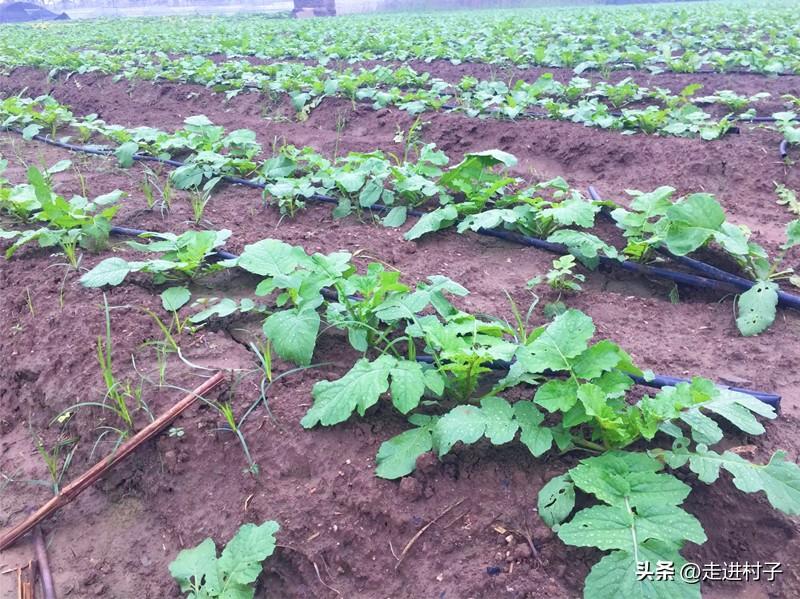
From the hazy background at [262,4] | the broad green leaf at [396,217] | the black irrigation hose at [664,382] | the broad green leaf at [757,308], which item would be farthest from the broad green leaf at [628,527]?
the hazy background at [262,4]

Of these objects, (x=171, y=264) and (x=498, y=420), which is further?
(x=171, y=264)

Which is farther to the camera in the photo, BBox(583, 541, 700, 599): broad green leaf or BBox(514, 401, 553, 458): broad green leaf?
BBox(514, 401, 553, 458): broad green leaf

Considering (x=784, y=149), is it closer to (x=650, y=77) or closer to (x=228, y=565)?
(x=650, y=77)

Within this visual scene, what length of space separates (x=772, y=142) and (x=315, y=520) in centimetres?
449

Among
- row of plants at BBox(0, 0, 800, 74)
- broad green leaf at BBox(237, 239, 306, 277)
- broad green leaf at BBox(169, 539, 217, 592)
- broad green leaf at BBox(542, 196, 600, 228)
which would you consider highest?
row of plants at BBox(0, 0, 800, 74)

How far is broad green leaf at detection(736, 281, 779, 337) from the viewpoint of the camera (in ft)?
7.45

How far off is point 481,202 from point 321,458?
6.07 ft

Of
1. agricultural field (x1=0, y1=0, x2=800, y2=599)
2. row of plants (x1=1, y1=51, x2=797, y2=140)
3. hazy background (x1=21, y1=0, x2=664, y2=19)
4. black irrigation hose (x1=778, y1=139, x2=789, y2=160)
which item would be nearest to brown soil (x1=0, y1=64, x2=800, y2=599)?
agricultural field (x1=0, y1=0, x2=800, y2=599)

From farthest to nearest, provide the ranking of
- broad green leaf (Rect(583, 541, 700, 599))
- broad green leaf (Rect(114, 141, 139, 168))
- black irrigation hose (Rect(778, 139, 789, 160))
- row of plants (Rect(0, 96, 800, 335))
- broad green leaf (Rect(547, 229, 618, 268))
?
broad green leaf (Rect(114, 141, 139, 168)) < black irrigation hose (Rect(778, 139, 789, 160)) < broad green leaf (Rect(547, 229, 618, 268)) < row of plants (Rect(0, 96, 800, 335)) < broad green leaf (Rect(583, 541, 700, 599))

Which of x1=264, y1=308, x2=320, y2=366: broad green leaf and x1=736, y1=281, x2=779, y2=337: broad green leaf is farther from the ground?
x1=264, y1=308, x2=320, y2=366: broad green leaf

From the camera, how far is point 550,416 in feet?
5.87

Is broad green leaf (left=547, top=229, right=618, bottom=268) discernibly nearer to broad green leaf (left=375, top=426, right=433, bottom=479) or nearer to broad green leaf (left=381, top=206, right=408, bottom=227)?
broad green leaf (left=381, top=206, right=408, bottom=227)

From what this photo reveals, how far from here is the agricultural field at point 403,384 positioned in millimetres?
1467

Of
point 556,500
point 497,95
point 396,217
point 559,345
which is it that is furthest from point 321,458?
point 497,95
